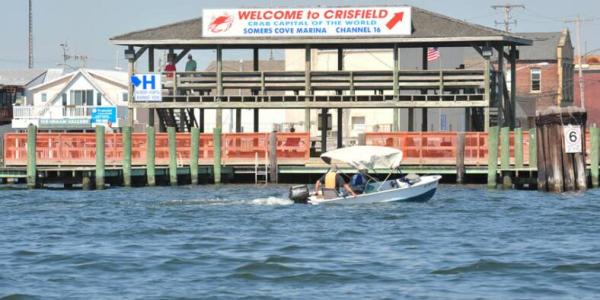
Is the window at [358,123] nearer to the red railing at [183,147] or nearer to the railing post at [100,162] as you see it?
the red railing at [183,147]

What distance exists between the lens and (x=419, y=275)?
2528 centimetres

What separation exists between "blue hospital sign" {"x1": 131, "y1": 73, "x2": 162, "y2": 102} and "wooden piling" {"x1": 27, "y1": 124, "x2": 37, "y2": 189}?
16.5ft

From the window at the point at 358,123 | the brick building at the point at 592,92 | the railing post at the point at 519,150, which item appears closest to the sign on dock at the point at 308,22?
the railing post at the point at 519,150

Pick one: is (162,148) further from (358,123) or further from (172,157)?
(358,123)

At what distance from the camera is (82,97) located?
96.2m

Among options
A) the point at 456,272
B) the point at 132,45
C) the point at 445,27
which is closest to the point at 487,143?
the point at 445,27

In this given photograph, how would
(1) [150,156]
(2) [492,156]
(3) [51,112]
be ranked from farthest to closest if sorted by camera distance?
(3) [51,112]
(1) [150,156]
(2) [492,156]

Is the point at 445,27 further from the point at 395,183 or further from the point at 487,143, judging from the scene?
the point at 395,183

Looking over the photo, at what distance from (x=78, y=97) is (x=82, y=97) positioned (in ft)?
0.88

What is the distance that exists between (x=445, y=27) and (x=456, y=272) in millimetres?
25347

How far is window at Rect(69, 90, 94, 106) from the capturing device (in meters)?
96.1

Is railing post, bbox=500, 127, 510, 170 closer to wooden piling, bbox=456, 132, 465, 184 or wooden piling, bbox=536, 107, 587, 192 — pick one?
wooden piling, bbox=456, 132, 465, 184

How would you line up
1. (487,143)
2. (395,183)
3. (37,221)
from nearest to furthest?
(37,221), (395,183), (487,143)

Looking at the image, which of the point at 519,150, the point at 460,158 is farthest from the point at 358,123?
the point at 519,150
